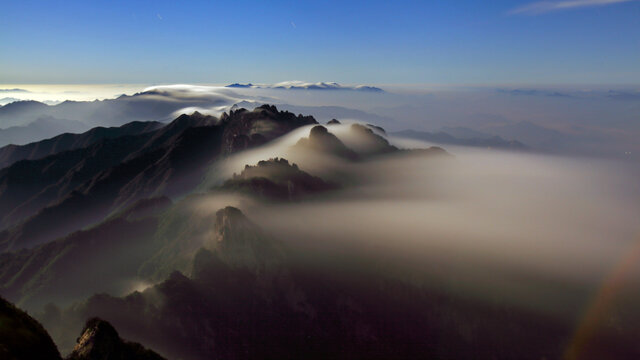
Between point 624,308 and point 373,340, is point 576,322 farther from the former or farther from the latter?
point 373,340

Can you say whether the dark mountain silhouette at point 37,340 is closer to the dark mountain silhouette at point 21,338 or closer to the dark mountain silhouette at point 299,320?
the dark mountain silhouette at point 21,338

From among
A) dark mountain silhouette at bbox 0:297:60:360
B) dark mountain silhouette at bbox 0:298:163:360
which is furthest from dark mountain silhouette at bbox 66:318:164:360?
dark mountain silhouette at bbox 0:297:60:360

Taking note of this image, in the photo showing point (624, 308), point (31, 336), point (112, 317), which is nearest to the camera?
point (31, 336)

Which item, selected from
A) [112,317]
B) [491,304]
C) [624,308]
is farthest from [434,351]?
[112,317]

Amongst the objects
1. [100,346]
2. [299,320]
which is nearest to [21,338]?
[100,346]

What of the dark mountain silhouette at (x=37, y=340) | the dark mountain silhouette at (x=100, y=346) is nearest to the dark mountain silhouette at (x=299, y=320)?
the dark mountain silhouette at (x=100, y=346)
